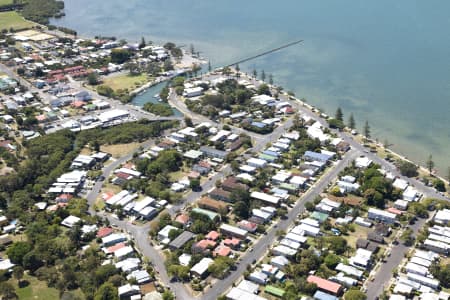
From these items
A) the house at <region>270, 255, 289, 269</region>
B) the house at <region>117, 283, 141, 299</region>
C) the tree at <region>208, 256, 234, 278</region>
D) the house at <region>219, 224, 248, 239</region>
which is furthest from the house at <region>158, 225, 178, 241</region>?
the house at <region>270, 255, 289, 269</region>

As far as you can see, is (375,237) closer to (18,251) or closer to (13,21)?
(18,251)

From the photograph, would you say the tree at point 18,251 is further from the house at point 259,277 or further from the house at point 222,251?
the house at point 259,277

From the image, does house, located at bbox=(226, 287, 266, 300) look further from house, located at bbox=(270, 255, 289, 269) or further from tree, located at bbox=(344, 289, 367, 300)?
tree, located at bbox=(344, 289, 367, 300)

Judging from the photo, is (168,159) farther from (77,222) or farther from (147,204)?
(77,222)

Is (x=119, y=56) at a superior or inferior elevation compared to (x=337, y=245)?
superior

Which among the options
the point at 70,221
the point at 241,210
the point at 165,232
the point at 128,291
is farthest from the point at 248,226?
the point at 70,221

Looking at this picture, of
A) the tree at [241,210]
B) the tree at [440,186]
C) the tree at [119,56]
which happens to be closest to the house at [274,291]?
the tree at [241,210]
